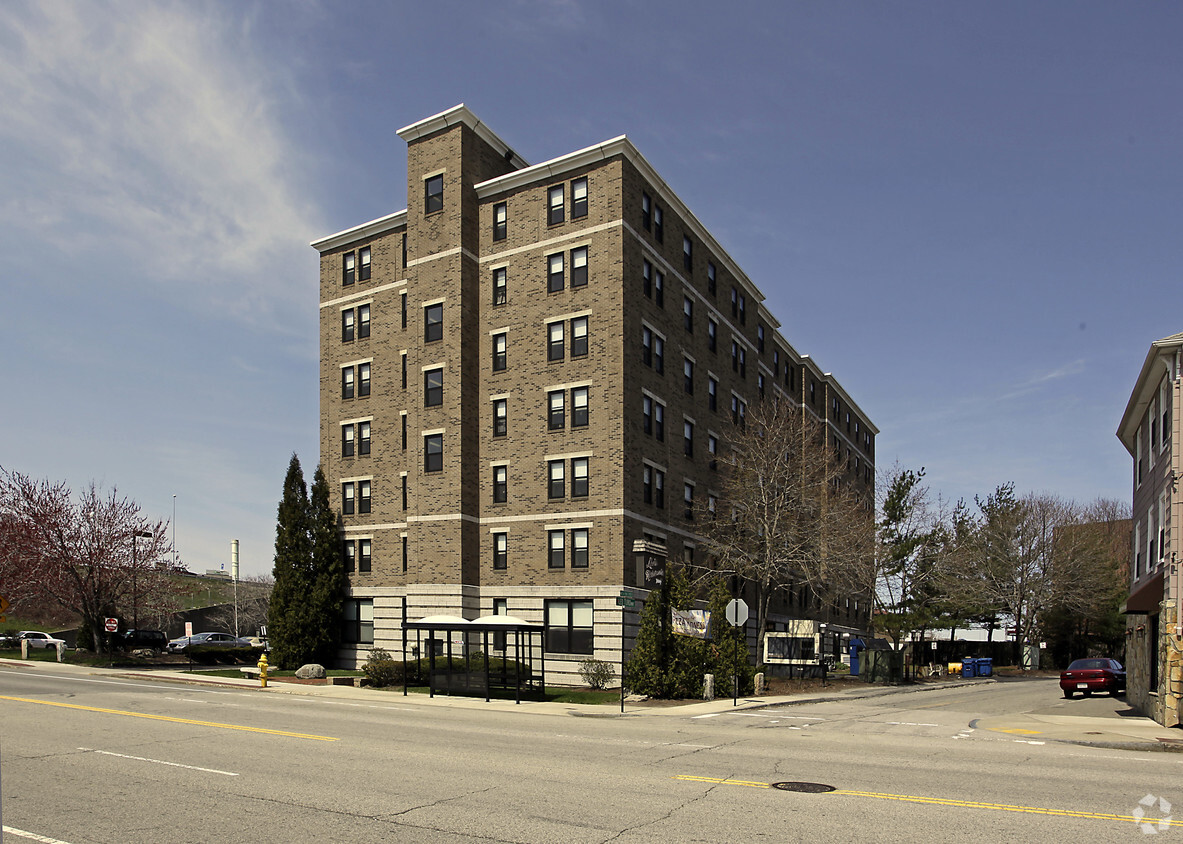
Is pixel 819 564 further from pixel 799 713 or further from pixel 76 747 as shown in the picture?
pixel 76 747

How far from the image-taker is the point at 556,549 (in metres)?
38.6

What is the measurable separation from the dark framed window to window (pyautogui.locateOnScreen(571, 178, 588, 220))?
462 cm

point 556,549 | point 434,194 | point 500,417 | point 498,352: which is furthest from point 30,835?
point 434,194

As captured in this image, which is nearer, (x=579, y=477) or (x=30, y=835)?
(x=30, y=835)

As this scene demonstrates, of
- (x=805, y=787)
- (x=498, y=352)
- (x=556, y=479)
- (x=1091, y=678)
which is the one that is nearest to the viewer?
(x=805, y=787)

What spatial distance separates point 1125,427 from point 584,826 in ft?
99.7

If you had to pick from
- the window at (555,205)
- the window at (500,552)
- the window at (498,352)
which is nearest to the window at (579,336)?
the window at (498,352)

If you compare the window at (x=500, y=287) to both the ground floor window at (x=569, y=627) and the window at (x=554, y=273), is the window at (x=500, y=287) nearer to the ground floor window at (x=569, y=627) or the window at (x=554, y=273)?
the window at (x=554, y=273)

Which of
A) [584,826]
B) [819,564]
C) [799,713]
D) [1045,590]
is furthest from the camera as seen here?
[1045,590]

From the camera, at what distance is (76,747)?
49.3ft

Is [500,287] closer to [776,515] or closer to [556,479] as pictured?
[556,479]

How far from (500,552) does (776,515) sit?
1174 centimetres

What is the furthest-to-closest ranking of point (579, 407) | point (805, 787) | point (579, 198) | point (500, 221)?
point (500, 221), point (579, 198), point (579, 407), point (805, 787)

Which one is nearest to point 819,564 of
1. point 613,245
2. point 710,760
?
point 613,245
